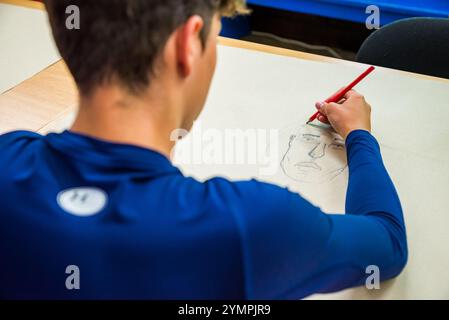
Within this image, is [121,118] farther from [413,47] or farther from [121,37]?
[413,47]

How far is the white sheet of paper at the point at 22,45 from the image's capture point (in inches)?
45.1

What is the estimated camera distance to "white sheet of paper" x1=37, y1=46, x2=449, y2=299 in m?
0.73

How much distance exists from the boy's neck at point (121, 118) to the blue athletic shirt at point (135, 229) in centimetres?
1

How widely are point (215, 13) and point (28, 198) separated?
11.0 inches

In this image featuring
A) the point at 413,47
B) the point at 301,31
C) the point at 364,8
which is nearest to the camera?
the point at 413,47

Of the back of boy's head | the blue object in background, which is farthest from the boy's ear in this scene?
the blue object in background

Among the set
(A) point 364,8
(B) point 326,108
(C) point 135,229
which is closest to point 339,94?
(B) point 326,108

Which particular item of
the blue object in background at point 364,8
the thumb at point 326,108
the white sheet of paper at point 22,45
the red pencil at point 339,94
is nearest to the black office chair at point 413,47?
the red pencil at point 339,94

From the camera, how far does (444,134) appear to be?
0.95m

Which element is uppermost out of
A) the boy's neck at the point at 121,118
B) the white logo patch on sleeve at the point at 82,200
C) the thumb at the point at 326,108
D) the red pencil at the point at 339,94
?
the red pencil at the point at 339,94

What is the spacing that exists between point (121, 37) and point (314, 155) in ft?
1.62

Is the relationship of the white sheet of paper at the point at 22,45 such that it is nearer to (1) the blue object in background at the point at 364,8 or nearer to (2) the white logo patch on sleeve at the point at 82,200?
(2) the white logo patch on sleeve at the point at 82,200

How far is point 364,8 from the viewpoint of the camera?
5.81ft
